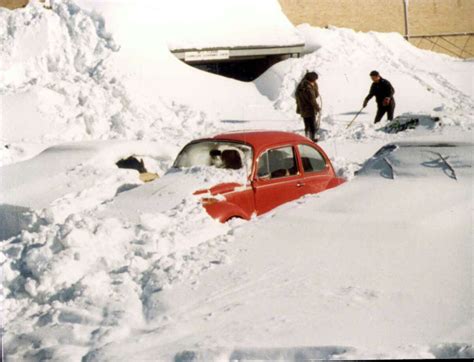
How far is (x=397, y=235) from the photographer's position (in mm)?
4512

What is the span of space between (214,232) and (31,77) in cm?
1302

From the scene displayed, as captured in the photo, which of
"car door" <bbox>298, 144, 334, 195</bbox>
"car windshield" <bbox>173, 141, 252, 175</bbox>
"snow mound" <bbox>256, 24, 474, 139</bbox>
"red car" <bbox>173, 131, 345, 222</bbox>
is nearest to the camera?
"red car" <bbox>173, 131, 345, 222</bbox>

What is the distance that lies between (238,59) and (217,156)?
561 inches

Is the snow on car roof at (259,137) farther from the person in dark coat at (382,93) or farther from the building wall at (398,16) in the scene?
the building wall at (398,16)

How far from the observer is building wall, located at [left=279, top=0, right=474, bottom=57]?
26.1 meters

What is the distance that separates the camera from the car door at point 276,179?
6969 millimetres

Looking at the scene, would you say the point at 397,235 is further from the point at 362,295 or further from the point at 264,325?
the point at 264,325

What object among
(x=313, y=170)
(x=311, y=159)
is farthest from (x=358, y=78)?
(x=313, y=170)

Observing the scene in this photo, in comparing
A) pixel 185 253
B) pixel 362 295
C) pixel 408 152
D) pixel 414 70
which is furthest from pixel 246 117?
pixel 362 295

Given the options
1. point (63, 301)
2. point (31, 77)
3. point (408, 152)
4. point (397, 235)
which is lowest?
point (63, 301)

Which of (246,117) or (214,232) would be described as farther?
(246,117)

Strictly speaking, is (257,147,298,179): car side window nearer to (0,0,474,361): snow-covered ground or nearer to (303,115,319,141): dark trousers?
(0,0,474,361): snow-covered ground

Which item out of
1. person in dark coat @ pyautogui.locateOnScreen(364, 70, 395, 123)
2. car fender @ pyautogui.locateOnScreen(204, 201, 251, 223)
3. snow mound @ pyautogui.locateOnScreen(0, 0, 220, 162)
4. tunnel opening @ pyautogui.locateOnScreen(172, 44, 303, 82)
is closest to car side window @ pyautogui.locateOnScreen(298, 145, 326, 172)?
car fender @ pyautogui.locateOnScreen(204, 201, 251, 223)

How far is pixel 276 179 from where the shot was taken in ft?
23.8
